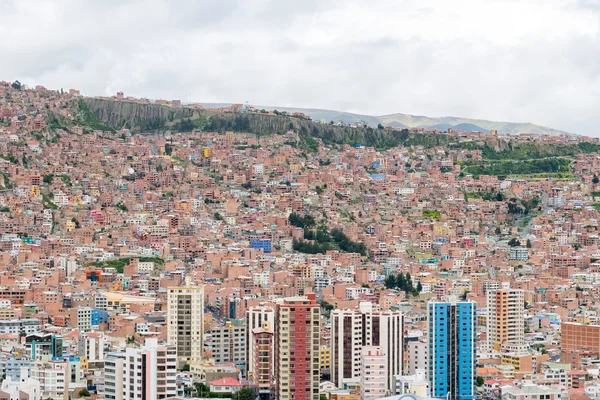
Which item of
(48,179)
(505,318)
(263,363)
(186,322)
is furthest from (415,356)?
(48,179)

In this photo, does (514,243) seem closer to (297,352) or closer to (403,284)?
(403,284)

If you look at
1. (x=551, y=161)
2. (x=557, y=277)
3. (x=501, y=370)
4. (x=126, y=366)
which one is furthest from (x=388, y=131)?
(x=126, y=366)

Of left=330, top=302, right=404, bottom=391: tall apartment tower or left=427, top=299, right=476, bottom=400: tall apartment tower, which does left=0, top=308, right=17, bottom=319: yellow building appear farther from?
left=427, top=299, right=476, bottom=400: tall apartment tower

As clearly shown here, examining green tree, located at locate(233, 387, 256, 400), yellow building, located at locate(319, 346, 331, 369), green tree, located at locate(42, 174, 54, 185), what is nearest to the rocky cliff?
green tree, located at locate(42, 174, 54, 185)

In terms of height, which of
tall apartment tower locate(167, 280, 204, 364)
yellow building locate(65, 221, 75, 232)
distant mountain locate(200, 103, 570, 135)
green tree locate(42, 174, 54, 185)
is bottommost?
tall apartment tower locate(167, 280, 204, 364)

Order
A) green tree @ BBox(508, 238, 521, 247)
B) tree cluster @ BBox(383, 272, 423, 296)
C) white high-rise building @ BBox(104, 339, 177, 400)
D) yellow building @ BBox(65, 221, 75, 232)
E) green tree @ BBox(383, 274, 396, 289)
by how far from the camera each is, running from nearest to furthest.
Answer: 1. white high-rise building @ BBox(104, 339, 177, 400)
2. tree cluster @ BBox(383, 272, 423, 296)
3. green tree @ BBox(383, 274, 396, 289)
4. yellow building @ BBox(65, 221, 75, 232)
5. green tree @ BBox(508, 238, 521, 247)

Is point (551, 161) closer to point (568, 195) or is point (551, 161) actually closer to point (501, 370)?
point (568, 195)
